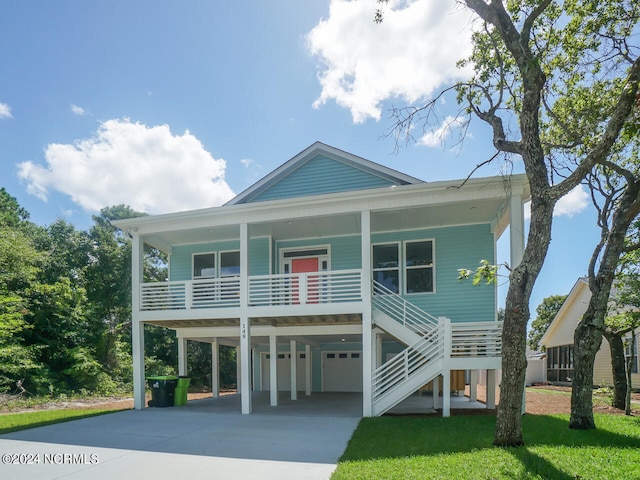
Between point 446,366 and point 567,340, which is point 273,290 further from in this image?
point 567,340

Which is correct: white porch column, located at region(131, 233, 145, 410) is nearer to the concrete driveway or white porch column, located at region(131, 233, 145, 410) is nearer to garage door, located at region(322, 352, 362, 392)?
the concrete driveway

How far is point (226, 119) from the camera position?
53.8 ft

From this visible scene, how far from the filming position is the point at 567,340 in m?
23.6

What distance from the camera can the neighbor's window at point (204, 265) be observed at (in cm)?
1513

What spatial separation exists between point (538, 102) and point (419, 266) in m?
6.56

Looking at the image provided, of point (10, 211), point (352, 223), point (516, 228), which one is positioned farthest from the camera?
point (10, 211)

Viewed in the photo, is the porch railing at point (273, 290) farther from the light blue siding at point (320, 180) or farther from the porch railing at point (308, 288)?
the light blue siding at point (320, 180)

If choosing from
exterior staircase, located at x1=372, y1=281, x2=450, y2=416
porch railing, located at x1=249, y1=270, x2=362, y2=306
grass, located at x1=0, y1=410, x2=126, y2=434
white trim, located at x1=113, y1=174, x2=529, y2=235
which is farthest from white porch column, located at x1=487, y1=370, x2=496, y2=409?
grass, located at x1=0, y1=410, x2=126, y2=434

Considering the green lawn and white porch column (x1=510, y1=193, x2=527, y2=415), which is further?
white porch column (x1=510, y1=193, x2=527, y2=415)

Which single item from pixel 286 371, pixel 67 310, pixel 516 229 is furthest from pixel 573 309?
pixel 67 310

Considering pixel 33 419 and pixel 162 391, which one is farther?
pixel 162 391

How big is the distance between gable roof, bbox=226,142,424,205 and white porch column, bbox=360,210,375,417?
334 centimetres

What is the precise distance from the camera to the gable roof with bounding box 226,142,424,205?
43.9ft

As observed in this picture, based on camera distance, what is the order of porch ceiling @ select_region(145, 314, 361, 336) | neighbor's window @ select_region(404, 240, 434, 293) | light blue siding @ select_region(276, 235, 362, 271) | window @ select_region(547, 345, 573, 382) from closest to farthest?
porch ceiling @ select_region(145, 314, 361, 336), neighbor's window @ select_region(404, 240, 434, 293), light blue siding @ select_region(276, 235, 362, 271), window @ select_region(547, 345, 573, 382)
